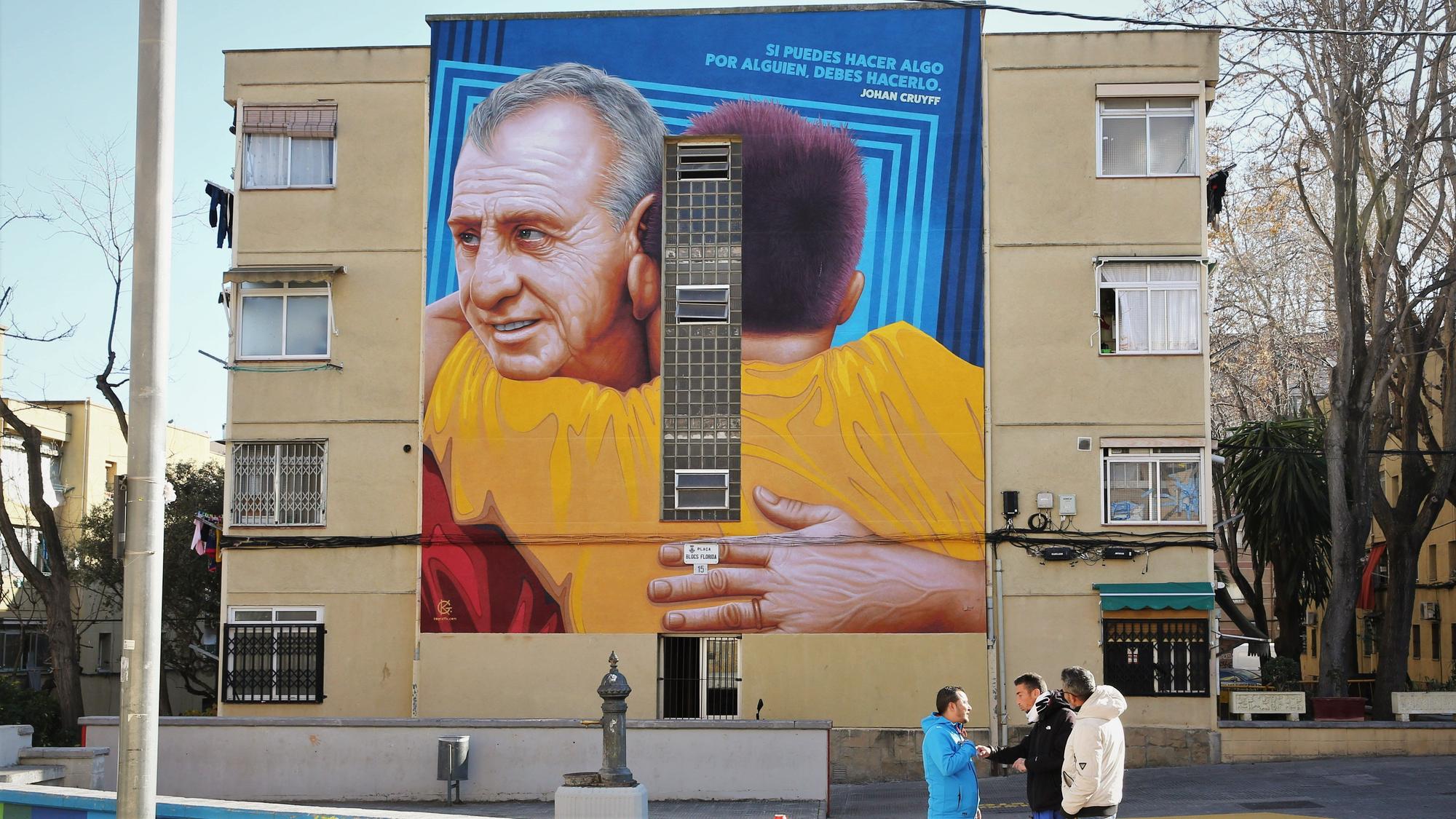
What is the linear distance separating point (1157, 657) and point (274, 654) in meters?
13.3

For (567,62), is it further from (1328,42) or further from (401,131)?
(1328,42)

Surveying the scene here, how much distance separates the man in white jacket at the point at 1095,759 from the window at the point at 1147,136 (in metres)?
14.3

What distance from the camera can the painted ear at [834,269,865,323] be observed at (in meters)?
21.7

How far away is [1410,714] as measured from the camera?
22.0m

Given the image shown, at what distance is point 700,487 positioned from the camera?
21.8m

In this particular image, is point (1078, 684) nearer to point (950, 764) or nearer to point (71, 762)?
point (950, 764)

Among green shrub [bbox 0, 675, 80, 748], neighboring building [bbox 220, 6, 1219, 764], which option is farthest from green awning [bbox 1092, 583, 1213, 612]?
green shrub [bbox 0, 675, 80, 748]

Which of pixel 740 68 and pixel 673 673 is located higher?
pixel 740 68

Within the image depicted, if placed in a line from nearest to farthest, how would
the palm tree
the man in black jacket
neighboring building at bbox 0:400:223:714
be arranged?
Answer: the man in black jacket, the palm tree, neighboring building at bbox 0:400:223:714

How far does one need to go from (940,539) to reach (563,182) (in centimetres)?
797

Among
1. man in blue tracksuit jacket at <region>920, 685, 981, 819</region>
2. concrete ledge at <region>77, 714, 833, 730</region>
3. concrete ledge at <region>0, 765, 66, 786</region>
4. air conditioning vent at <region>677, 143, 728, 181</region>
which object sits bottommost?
concrete ledge at <region>0, 765, 66, 786</region>

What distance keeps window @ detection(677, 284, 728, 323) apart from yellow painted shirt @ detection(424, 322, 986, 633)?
92 centimetres

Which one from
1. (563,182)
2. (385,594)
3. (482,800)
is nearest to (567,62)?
(563,182)

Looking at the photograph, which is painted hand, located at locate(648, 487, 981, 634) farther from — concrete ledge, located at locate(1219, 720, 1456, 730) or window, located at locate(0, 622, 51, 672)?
window, located at locate(0, 622, 51, 672)
